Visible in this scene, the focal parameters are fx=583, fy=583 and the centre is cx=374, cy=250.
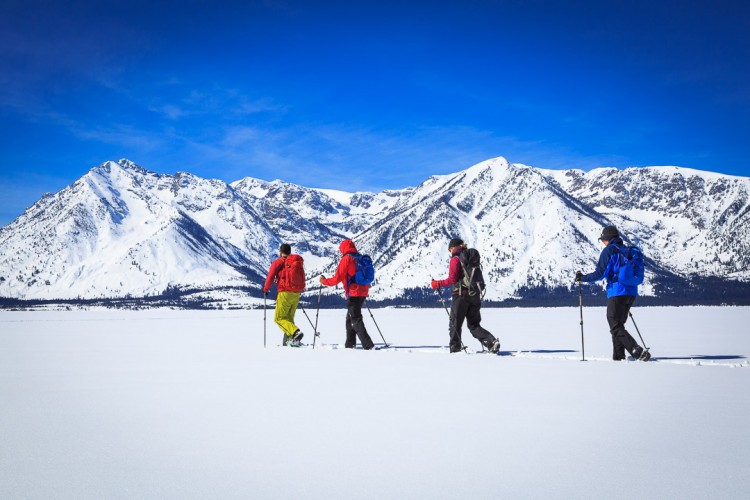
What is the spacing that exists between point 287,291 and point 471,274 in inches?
209

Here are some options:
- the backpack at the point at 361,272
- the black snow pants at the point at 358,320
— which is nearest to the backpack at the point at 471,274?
the backpack at the point at 361,272

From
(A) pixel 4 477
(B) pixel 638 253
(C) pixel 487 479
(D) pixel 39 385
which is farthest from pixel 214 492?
(B) pixel 638 253

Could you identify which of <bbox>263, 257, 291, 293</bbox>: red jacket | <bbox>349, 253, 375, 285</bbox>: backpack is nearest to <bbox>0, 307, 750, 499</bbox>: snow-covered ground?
<bbox>349, 253, 375, 285</bbox>: backpack

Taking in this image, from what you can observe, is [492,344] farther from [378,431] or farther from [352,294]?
[378,431]

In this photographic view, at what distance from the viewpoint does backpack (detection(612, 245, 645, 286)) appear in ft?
39.8

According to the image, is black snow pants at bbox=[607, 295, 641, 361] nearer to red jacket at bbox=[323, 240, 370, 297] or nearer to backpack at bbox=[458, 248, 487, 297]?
backpack at bbox=[458, 248, 487, 297]

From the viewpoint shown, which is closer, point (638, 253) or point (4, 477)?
point (4, 477)

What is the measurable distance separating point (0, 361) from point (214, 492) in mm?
11502

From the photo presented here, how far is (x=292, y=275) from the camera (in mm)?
16359

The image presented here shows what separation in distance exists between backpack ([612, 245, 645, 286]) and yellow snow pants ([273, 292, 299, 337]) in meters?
8.34

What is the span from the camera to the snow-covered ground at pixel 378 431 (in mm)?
4238

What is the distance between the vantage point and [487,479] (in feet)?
14.2

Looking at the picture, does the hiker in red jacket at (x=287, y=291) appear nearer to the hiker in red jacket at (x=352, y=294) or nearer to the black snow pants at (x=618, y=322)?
the hiker in red jacket at (x=352, y=294)

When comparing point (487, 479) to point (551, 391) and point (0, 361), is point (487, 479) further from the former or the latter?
point (0, 361)
